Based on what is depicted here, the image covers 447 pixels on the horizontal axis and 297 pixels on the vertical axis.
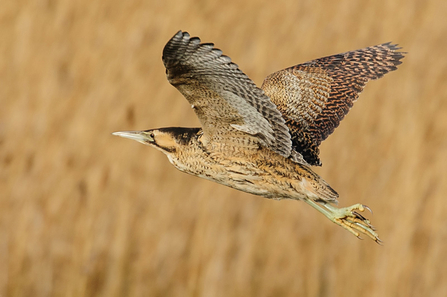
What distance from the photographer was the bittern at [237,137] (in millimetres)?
1644

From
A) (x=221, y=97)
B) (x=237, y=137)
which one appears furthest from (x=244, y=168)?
(x=221, y=97)

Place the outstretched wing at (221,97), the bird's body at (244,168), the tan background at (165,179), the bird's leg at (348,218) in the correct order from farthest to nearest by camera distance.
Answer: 1. the tan background at (165,179)
2. the bird's leg at (348,218)
3. the bird's body at (244,168)
4. the outstretched wing at (221,97)

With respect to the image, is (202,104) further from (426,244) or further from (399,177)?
(426,244)

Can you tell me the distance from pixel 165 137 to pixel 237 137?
19cm

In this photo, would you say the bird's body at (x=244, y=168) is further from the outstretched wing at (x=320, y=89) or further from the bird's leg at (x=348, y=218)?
the outstretched wing at (x=320, y=89)

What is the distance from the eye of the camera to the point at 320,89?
2.33 metres

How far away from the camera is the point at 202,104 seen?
1.73 meters

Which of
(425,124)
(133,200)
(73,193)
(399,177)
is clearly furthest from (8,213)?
(425,124)

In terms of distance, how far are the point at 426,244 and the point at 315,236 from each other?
0.52 m

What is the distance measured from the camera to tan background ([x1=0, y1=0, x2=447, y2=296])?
2.66 m

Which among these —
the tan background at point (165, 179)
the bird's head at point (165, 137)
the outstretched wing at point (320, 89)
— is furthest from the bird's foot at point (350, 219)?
the tan background at point (165, 179)

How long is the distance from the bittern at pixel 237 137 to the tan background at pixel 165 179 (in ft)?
2.35

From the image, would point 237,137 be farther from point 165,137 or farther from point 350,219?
point 350,219

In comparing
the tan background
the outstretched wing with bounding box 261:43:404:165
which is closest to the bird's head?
the outstretched wing with bounding box 261:43:404:165
